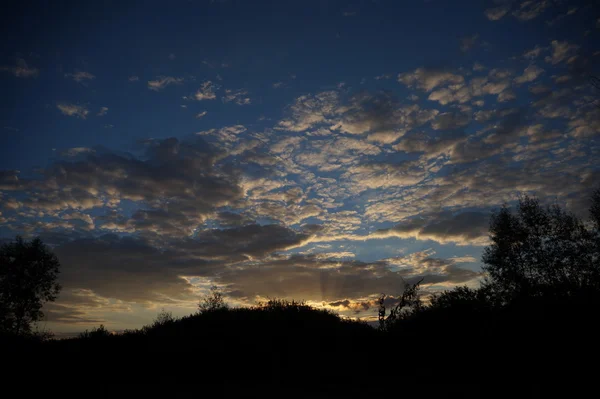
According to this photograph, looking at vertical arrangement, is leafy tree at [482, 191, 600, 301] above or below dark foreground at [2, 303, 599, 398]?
above

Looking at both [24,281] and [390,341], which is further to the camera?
[24,281]

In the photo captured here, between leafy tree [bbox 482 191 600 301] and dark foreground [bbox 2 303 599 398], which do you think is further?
leafy tree [bbox 482 191 600 301]

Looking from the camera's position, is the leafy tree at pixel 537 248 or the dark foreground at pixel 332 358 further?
the leafy tree at pixel 537 248

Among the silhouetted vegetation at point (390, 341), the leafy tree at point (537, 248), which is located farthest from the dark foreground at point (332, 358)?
the leafy tree at point (537, 248)

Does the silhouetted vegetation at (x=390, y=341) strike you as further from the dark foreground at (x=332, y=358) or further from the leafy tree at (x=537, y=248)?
the leafy tree at (x=537, y=248)

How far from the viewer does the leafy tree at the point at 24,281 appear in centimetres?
3803

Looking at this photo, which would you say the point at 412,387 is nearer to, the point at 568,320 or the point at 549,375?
the point at 549,375

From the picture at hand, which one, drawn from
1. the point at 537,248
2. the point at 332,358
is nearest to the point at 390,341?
the point at 332,358

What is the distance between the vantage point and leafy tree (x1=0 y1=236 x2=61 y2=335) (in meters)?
38.0

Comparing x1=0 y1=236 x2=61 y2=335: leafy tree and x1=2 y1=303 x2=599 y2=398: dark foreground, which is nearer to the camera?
x1=2 y1=303 x2=599 y2=398: dark foreground

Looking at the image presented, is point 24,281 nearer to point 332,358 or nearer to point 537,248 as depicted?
point 332,358

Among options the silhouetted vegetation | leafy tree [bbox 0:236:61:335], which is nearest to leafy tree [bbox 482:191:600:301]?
the silhouetted vegetation

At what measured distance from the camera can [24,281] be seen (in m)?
39.5

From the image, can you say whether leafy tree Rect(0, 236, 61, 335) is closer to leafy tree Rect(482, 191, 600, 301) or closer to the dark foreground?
the dark foreground
